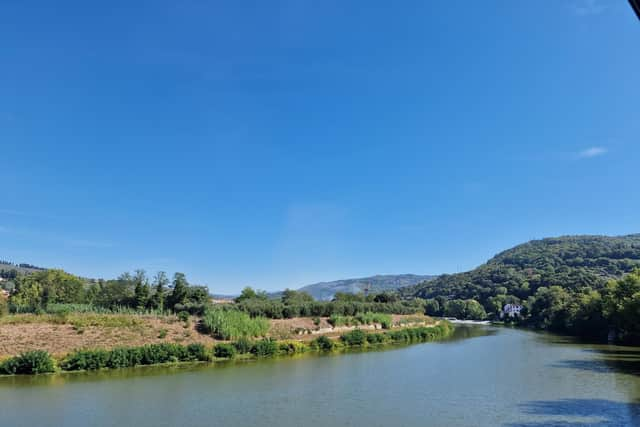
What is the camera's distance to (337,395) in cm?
2034

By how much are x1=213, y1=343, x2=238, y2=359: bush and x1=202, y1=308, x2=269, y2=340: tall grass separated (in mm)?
3198

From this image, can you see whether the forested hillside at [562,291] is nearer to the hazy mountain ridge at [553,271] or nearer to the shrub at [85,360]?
the hazy mountain ridge at [553,271]

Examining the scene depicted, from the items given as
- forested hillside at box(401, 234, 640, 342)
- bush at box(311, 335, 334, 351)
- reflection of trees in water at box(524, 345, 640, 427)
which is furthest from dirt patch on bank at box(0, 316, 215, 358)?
forested hillside at box(401, 234, 640, 342)

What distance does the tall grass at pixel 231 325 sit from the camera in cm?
3594

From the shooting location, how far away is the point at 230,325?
1437 inches

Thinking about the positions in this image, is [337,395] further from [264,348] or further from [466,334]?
[466,334]

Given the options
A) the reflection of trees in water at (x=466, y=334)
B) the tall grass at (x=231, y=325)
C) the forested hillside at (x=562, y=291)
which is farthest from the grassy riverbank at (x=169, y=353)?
the forested hillside at (x=562, y=291)

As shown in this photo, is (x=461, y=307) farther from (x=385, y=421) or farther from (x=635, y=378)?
(x=385, y=421)

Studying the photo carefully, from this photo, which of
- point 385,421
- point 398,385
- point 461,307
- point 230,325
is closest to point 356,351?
point 230,325

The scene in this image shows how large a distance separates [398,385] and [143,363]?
17.1 metres

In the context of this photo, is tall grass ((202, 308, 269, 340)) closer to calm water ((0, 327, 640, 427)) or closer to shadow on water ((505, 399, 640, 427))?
calm water ((0, 327, 640, 427))

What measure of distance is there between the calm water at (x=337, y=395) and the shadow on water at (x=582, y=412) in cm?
4

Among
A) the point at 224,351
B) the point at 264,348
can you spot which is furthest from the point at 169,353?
the point at 264,348

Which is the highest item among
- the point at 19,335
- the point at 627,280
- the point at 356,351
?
the point at 627,280
